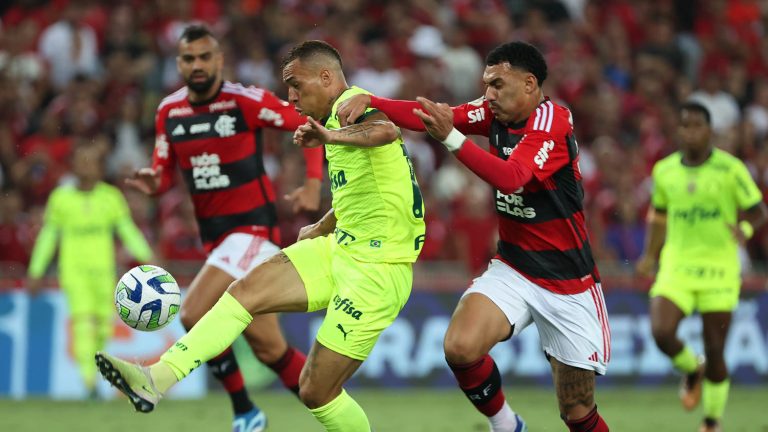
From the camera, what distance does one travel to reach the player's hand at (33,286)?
1320 cm

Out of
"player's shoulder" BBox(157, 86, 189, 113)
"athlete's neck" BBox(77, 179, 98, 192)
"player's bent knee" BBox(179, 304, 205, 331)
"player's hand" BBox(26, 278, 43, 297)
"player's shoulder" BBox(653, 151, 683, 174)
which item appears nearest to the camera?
"player's bent knee" BBox(179, 304, 205, 331)

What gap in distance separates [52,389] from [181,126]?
5.50 metres

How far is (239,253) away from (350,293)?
2150 mm

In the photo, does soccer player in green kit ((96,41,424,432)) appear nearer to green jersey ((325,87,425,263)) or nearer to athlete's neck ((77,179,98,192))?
green jersey ((325,87,425,263))

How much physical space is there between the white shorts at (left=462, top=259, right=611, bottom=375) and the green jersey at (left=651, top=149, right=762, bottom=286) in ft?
11.0

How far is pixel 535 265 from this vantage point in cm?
A: 729

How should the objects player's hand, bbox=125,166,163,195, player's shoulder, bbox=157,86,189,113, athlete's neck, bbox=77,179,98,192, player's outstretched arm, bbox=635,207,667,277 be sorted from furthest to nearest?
athlete's neck, bbox=77,179,98,192 → player's outstretched arm, bbox=635,207,667,277 → player's shoulder, bbox=157,86,189,113 → player's hand, bbox=125,166,163,195

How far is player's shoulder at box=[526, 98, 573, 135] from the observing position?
22.8ft

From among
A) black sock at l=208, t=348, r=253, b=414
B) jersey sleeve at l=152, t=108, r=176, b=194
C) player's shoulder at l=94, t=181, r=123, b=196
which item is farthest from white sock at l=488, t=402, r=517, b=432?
player's shoulder at l=94, t=181, r=123, b=196

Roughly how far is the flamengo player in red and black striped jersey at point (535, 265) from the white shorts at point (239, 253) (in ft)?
7.01

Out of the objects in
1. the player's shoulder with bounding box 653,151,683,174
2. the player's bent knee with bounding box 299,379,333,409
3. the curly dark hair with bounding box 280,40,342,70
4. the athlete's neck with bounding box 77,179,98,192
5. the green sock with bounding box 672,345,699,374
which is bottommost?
the green sock with bounding box 672,345,699,374

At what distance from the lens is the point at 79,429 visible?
1045cm

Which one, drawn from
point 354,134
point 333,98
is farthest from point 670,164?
point 354,134

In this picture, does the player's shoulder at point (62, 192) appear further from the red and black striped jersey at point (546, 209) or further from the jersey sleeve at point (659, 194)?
the red and black striped jersey at point (546, 209)
